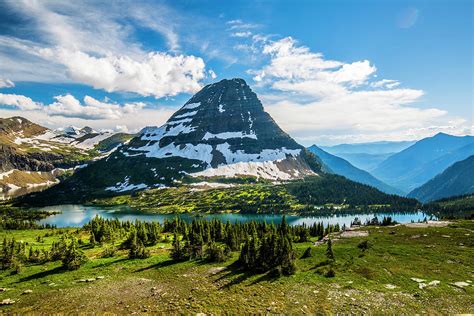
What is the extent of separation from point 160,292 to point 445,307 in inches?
1399

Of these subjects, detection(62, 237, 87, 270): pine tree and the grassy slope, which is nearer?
the grassy slope

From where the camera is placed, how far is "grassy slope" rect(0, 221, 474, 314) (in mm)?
36344

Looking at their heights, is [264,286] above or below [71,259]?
below

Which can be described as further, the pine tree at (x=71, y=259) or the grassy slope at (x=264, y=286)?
the pine tree at (x=71, y=259)

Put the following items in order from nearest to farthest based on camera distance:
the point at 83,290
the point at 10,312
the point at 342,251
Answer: the point at 10,312, the point at 83,290, the point at 342,251

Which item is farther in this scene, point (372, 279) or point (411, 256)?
point (411, 256)

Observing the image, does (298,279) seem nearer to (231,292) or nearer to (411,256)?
(231,292)

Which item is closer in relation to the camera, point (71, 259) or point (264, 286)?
point (264, 286)

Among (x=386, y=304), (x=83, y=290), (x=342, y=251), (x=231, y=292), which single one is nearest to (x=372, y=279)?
(x=386, y=304)

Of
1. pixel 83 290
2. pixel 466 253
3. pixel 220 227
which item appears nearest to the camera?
pixel 83 290

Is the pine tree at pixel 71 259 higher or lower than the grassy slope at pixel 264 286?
higher

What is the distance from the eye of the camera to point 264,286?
42.9m

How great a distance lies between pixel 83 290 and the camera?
146 feet

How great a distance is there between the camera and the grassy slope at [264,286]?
119 feet
